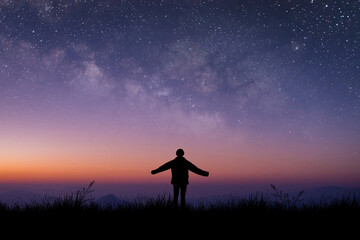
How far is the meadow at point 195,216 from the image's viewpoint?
5840mm

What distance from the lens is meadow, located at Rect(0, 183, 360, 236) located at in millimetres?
5840

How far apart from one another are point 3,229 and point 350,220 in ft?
24.5

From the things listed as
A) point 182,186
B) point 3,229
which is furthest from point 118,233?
point 182,186

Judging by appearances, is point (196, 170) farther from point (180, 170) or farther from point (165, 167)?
point (165, 167)

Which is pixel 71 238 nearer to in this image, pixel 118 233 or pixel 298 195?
pixel 118 233

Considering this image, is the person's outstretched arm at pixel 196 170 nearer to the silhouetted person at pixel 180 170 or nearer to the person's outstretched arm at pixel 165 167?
the silhouetted person at pixel 180 170

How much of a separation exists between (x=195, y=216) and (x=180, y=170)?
2690 mm

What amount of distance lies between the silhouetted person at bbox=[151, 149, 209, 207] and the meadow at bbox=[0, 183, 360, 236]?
147 cm

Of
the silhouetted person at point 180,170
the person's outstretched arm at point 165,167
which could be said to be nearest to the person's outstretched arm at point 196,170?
the silhouetted person at point 180,170

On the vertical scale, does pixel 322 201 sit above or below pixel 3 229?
above

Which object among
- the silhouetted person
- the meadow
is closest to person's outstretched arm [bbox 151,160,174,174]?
the silhouetted person

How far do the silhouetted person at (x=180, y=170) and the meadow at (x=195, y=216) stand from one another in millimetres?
1473

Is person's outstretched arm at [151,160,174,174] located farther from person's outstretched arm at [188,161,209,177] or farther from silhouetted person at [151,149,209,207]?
person's outstretched arm at [188,161,209,177]

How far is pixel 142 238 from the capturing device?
541cm
